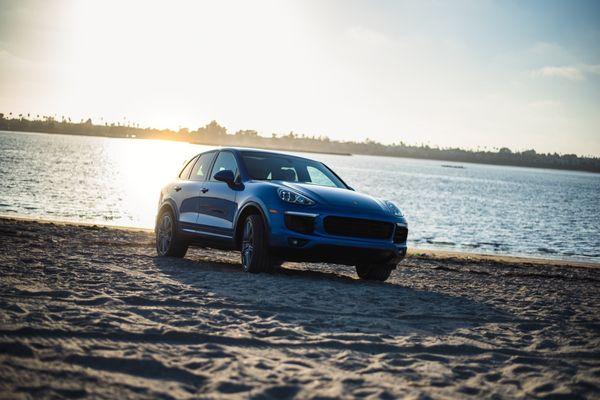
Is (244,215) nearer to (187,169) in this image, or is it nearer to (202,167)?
(202,167)

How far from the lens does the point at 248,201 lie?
30.0 ft

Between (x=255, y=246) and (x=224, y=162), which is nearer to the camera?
(x=255, y=246)

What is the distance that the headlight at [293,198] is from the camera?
8.68m

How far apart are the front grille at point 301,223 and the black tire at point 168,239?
275cm

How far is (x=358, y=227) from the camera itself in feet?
28.7

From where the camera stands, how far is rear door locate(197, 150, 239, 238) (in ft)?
31.4

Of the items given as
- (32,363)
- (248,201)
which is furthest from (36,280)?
(32,363)

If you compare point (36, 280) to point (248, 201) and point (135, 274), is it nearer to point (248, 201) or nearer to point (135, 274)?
point (135, 274)

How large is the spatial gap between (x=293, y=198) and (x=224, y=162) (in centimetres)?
204

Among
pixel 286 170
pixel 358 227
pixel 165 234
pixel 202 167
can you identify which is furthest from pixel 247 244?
pixel 165 234

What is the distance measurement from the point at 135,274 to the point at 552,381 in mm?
5443

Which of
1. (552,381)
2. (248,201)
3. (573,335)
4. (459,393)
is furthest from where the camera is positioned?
(248,201)

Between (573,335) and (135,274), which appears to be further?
(135,274)

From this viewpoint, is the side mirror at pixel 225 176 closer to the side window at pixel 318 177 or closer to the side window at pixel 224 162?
the side window at pixel 224 162
